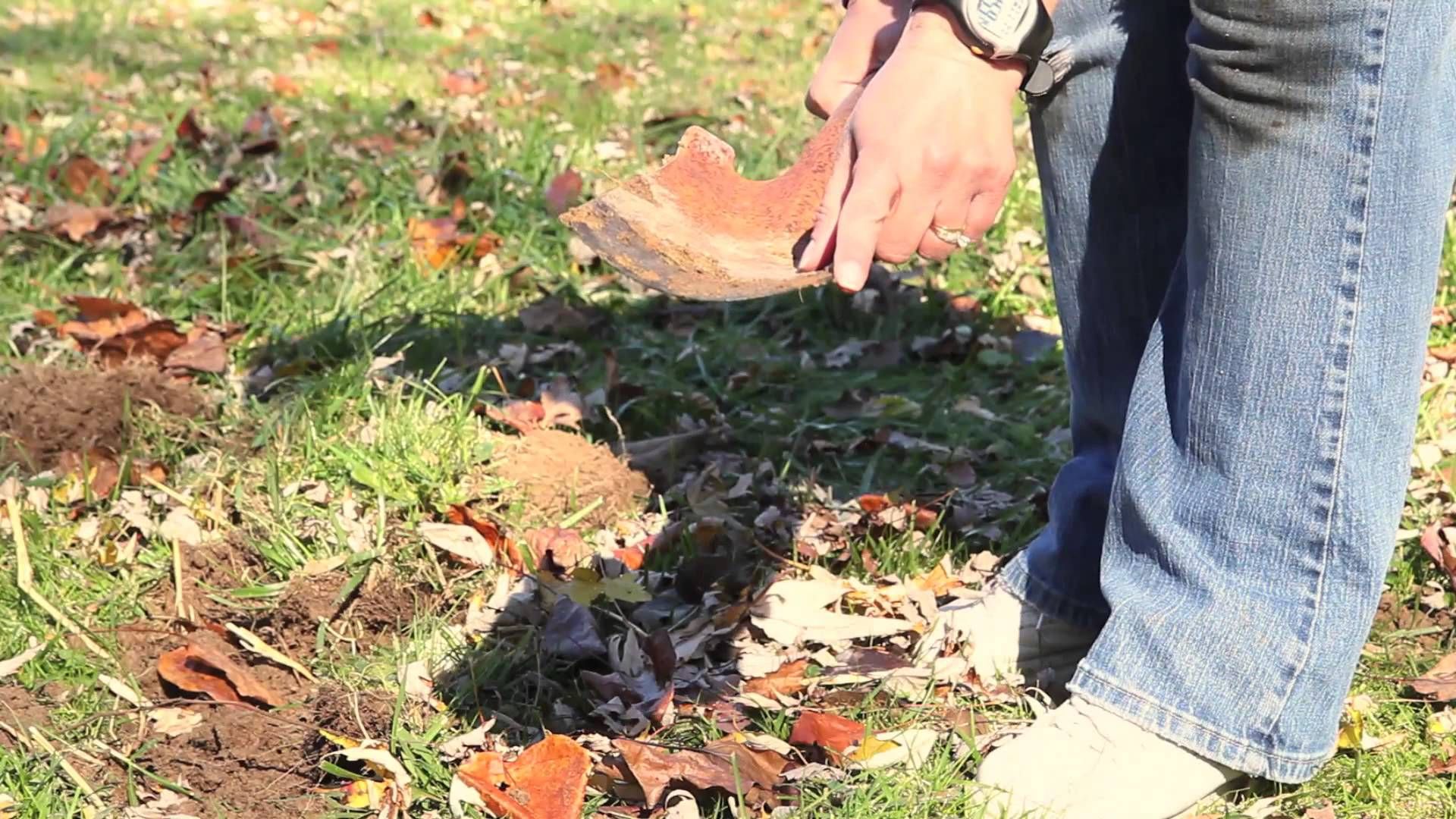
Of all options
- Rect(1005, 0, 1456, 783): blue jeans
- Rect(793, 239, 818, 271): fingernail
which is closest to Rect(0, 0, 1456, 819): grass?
Rect(1005, 0, 1456, 783): blue jeans

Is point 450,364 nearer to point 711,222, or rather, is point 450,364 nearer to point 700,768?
point 711,222

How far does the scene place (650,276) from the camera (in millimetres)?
1673

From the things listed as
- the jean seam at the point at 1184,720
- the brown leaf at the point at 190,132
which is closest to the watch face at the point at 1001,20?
the jean seam at the point at 1184,720

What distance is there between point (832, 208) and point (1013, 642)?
937 mm

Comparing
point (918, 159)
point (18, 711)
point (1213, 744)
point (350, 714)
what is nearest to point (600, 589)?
point (350, 714)

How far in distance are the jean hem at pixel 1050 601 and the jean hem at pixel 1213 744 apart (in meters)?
0.36

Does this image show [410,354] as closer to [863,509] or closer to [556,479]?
[556,479]

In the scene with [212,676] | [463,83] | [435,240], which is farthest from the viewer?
[463,83]

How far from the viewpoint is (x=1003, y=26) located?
1.54 metres

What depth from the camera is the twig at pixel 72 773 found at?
1.90 meters

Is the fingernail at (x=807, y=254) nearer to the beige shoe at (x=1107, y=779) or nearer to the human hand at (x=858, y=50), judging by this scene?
the human hand at (x=858, y=50)

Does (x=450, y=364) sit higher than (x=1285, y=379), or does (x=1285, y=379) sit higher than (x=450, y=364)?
(x=1285, y=379)

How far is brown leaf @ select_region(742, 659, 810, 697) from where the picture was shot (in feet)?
7.02

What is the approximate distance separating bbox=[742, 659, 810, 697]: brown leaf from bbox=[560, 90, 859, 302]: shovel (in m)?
0.61
